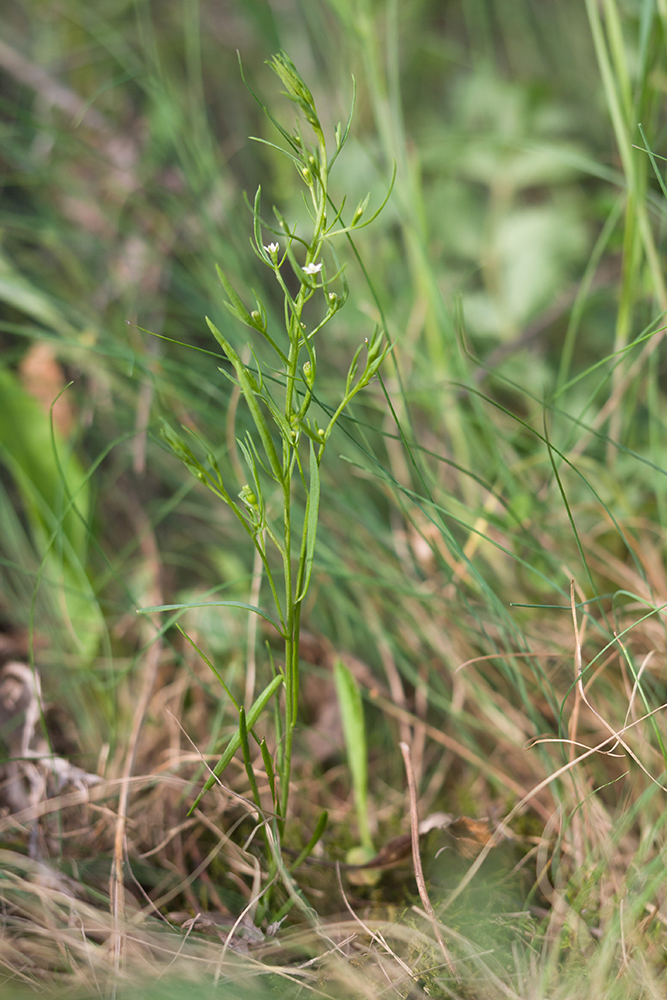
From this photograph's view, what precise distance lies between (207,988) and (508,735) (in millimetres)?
410

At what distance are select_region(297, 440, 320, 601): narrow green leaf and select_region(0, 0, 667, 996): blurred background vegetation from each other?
65 mm

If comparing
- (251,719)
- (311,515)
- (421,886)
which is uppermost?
(311,515)

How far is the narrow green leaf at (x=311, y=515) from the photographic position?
50 centimetres

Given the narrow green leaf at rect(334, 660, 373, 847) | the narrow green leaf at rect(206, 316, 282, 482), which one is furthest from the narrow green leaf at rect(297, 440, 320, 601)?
the narrow green leaf at rect(334, 660, 373, 847)

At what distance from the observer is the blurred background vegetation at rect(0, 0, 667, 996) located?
29.0 inches

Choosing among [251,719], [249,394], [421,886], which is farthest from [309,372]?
[421,886]

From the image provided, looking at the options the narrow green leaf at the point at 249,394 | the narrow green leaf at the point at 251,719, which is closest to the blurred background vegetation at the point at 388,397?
the narrow green leaf at the point at 249,394

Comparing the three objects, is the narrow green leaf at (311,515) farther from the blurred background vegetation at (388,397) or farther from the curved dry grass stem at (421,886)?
the curved dry grass stem at (421,886)

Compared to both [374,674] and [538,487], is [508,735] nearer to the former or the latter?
[374,674]

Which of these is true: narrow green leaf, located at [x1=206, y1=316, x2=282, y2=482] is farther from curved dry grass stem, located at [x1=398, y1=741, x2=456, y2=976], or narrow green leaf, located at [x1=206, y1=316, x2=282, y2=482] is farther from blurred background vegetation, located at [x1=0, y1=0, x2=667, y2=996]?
curved dry grass stem, located at [x1=398, y1=741, x2=456, y2=976]

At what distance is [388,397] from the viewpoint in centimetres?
53

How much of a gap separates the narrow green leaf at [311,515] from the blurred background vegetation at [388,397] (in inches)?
2.5

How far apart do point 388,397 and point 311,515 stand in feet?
0.38

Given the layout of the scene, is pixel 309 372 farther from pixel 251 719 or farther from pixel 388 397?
pixel 251 719
